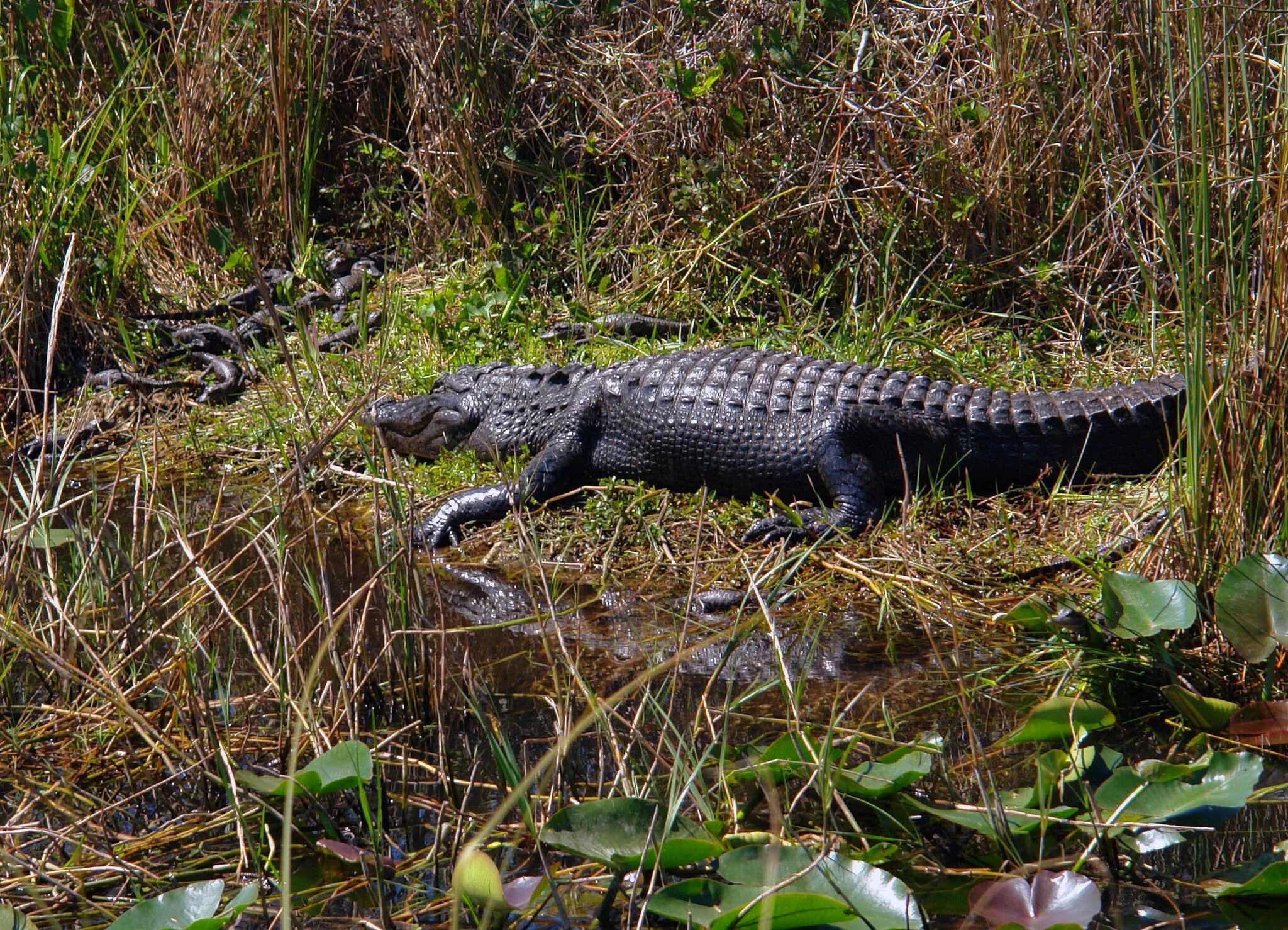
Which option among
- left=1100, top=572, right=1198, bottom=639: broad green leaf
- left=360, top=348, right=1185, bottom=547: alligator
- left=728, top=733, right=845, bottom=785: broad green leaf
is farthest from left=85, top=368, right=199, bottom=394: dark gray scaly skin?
left=1100, top=572, right=1198, bottom=639: broad green leaf

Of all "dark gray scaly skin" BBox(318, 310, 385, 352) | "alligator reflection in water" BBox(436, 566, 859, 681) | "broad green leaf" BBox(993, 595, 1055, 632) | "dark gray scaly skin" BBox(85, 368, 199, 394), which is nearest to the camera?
"broad green leaf" BBox(993, 595, 1055, 632)

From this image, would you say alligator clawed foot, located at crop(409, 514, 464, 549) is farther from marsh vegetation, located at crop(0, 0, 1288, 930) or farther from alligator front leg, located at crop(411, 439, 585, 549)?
marsh vegetation, located at crop(0, 0, 1288, 930)

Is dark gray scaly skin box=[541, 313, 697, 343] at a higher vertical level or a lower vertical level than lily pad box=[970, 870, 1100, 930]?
lower

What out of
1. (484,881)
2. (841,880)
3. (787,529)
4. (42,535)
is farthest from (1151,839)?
(42,535)

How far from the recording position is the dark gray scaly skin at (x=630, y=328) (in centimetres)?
558

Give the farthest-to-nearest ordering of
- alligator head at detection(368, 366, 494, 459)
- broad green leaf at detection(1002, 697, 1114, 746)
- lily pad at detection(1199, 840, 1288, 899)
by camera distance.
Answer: alligator head at detection(368, 366, 494, 459) < broad green leaf at detection(1002, 697, 1114, 746) < lily pad at detection(1199, 840, 1288, 899)

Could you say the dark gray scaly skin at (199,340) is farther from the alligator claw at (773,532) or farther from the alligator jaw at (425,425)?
the alligator claw at (773,532)

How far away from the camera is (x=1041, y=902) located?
2.05 m

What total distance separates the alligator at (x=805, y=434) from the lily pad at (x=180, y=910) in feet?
6.72

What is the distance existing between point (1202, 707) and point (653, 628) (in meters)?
1.53

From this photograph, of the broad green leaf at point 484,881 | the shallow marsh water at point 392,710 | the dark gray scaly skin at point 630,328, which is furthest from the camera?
the dark gray scaly skin at point 630,328

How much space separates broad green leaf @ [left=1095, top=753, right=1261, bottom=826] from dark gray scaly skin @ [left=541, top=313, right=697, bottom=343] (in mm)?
3475

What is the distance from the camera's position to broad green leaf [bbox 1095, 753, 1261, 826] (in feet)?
7.29

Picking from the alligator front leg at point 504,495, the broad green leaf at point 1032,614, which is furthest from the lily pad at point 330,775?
the alligator front leg at point 504,495
